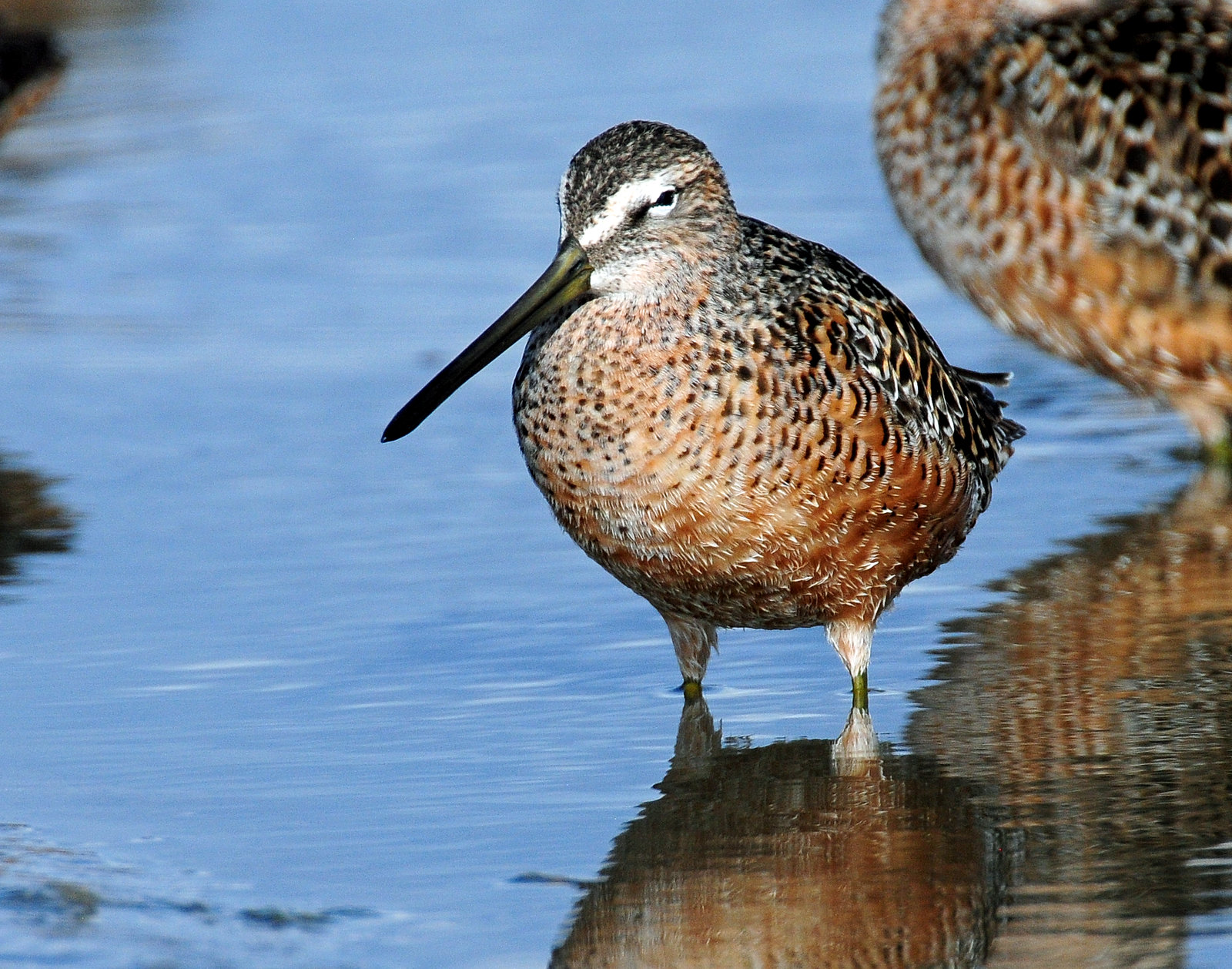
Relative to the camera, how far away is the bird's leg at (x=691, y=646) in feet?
17.9

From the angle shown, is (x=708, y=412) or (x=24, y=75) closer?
(x=708, y=412)

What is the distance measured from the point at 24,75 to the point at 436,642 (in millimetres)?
4973

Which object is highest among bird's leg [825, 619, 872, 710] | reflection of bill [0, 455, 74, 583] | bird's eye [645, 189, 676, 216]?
bird's eye [645, 189, 676, 216]

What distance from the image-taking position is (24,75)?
9.67 meters

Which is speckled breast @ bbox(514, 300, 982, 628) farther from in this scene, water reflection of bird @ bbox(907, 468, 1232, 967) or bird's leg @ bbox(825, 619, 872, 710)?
water reflection of bird @ bbox(907, 468, 1232, 967)

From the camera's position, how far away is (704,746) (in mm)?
5195

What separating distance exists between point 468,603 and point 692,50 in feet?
23.9

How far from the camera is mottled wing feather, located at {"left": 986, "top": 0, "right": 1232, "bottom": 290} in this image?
7055 mm

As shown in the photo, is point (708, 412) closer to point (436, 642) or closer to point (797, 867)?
point (797, 867)

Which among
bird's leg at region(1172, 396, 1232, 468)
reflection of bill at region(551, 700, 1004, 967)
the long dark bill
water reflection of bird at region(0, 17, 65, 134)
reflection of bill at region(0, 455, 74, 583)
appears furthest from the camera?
water reflection of bird at region(0, 17, 65, 134)

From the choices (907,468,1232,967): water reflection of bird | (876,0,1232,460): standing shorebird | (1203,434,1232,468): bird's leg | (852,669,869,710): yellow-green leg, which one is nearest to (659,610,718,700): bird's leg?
(852,669,869,710): yellow-green leg

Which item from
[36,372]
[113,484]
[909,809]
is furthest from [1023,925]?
[36,372]

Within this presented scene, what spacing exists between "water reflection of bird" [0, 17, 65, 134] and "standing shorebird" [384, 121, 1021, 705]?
16.4 feet

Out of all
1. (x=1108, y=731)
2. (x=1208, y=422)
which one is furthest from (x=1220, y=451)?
(x=1108, y=731)
